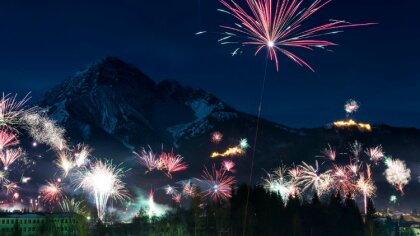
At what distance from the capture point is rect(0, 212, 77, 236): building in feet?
419

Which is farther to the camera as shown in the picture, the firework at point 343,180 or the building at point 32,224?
the firework at point 343,180

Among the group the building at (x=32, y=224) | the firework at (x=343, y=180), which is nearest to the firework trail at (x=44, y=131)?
the building at (x=32, y=224)

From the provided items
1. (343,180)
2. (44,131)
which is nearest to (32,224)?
(44,131)

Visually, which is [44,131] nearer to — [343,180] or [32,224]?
[32,224]

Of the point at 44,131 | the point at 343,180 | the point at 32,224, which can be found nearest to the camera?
the point at 32,224

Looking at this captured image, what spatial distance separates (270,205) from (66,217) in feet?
202

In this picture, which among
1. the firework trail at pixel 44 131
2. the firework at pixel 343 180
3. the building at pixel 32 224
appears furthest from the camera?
the firework trail at pixel 44 131

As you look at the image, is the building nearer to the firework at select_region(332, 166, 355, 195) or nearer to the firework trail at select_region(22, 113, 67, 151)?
the firework trail at select_region(22, 113, 67, 151)

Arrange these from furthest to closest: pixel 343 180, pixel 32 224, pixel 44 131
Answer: pixel 44 131
pixel 343 180
pixel 32 224

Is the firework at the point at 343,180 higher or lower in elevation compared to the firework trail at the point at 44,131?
lower

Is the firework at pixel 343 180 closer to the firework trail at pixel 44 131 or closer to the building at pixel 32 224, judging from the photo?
the building at pixel 32 224

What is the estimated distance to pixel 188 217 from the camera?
504 feet

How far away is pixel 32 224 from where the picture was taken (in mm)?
139250

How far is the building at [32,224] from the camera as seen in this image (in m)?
128
